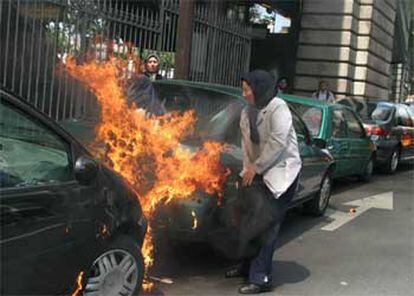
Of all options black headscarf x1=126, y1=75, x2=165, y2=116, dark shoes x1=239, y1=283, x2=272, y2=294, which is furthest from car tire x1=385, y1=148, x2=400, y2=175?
dark shoes x1=239, y1=283, x2=272, y2=294

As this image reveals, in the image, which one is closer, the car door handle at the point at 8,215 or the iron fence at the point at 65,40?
the car door handle at the point at 8,215

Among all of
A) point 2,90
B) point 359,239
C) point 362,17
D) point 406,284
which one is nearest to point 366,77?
point 362,17

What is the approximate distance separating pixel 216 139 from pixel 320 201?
3057mm

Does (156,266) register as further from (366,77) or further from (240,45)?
(366,77)

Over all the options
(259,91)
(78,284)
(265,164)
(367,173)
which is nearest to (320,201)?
(265,164)

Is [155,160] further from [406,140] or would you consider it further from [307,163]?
[406,140]

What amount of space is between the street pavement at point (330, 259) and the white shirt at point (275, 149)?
925 mm

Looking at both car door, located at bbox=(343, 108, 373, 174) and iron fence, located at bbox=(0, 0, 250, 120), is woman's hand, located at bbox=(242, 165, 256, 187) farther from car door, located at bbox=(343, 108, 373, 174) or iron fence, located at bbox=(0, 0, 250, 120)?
Answer: car door, located at bbox=(343, 108, 373, 174)

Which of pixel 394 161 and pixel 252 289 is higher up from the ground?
pixel 394 161

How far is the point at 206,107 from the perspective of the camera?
21.1 feet

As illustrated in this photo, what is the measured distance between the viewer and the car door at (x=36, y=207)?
139 inches

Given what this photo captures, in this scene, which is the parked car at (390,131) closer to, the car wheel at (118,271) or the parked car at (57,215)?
the car wheel at (118,271)

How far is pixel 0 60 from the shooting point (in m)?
8.41

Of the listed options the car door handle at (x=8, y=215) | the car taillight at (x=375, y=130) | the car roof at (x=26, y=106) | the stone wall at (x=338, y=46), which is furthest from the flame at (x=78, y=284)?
the stone wall at (x=338, y=46)
